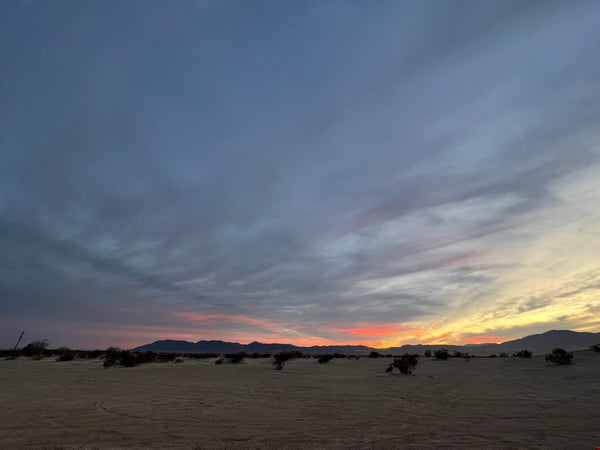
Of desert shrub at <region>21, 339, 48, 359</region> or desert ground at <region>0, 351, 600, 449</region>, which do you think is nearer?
desert ground at <region>0, 351, 600, 449</region>

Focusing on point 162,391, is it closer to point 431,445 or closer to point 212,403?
point 212,403

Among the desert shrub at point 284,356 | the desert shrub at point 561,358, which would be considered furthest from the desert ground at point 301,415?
the desert shrub at point 284,356

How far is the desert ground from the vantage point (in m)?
6.11

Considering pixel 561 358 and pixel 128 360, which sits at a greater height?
pixel 128 360

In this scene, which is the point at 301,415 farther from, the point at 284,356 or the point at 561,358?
the point at 284,356

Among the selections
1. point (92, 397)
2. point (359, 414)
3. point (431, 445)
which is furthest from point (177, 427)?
point (92, 397)

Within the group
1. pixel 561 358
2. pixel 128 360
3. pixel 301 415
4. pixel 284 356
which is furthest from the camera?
pixel 284 356

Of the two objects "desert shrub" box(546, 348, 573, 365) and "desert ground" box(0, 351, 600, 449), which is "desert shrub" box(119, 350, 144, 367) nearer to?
"desert ground" box(0, 351, 600, 449)

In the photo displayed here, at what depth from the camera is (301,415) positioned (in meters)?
8.48

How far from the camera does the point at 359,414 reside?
8664mm

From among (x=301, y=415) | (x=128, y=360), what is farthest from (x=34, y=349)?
(x=301, y=415)

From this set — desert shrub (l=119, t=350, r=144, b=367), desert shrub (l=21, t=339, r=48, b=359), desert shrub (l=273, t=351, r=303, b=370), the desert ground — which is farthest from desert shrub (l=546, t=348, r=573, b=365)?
desert shrub (l=21, t=339, r=48, b=359)

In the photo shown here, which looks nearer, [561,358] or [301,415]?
[301,415]

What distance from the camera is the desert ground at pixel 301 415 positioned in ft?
20.0
